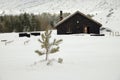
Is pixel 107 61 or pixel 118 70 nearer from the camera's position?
pixel 118 70

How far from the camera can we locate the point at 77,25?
58.9 meters

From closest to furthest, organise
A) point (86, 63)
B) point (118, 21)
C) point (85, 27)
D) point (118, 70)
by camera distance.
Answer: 1. point (118, 70)
2. point (86, 63)
3. point (85, 27)
4. point (118, 21)

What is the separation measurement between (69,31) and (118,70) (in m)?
43.9

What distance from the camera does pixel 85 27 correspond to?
5856 centimetres

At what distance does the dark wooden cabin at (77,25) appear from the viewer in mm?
58003

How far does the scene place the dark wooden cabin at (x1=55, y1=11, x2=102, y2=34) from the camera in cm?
5800

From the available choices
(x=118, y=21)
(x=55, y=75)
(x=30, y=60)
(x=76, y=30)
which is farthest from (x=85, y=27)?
(x=55, y=75)

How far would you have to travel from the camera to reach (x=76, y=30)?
58.8 m

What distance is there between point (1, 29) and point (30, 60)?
8311 cm

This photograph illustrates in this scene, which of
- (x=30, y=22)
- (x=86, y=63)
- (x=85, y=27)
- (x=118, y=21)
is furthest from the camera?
(x=30, y=22)

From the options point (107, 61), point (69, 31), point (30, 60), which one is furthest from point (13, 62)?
point (69, 31)

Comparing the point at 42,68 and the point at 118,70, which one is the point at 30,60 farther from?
the point at 118,70

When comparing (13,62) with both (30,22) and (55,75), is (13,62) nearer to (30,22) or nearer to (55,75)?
(55,75)

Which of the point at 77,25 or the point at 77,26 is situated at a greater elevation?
the point at 77,25
